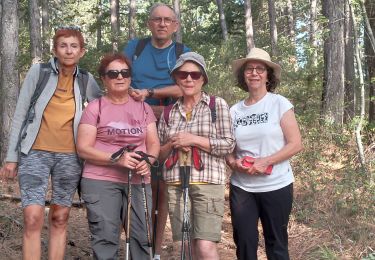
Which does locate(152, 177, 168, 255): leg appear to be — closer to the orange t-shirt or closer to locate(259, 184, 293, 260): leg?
the orange t-shirt

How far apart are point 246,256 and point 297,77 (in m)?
Answer: 8.46

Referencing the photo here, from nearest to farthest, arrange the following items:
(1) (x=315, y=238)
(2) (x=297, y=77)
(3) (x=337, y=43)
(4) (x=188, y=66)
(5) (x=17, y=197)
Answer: (4) (x=188, y=66) → (1) (x=315, y=238) → (5) (x=17, y=197) → (3) (x=337, y=43) → (2) (x=297, y=77)

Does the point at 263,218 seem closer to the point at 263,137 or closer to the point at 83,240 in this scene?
the point at 263,137

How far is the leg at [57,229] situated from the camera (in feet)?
13.9

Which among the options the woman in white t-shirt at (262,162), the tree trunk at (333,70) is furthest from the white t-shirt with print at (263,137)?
the tree trunk at (333,70)

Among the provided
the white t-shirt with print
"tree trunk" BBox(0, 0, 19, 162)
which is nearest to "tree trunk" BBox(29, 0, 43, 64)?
"tree trunk" BBox(0, 0, 19, 162)

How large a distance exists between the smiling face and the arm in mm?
1740

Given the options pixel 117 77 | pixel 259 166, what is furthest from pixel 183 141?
pixel 117 77

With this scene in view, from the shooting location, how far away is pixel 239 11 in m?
30.2

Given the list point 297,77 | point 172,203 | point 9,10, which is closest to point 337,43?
point 297,77

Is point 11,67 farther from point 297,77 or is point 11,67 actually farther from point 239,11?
point 239,11

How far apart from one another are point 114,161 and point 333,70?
773 cm

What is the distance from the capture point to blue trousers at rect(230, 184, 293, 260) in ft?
12.9

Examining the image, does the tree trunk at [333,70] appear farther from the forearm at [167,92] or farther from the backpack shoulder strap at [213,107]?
the backpack shoulder strap at [213,107]
